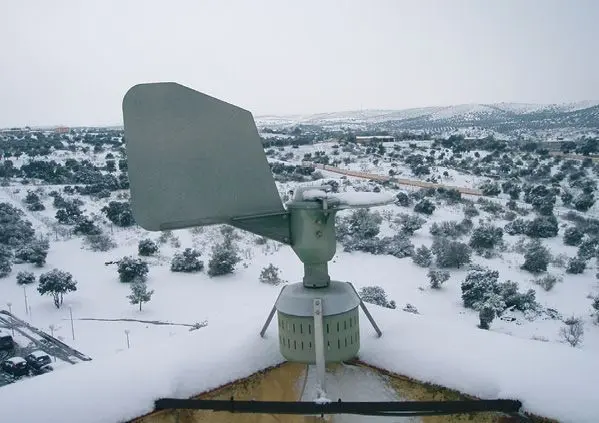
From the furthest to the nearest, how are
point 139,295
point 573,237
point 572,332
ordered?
1. point 573,237
2. point 139,295
3. point 572,332

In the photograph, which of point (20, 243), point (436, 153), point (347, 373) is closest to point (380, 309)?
point (347, 373)

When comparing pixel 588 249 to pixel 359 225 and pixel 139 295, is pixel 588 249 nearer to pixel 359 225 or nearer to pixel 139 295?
pixel 359 225

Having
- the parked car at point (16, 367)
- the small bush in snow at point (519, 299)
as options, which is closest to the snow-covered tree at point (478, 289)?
the small bush in snow at point (519, 299)

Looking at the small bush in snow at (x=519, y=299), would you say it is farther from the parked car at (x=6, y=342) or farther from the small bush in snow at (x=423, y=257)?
the parked car at (x=6, y=342)

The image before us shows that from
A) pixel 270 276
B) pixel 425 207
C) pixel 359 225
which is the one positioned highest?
pixel 425 207

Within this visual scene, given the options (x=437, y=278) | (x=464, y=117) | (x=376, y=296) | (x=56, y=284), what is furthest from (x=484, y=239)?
(x=464, y=117)

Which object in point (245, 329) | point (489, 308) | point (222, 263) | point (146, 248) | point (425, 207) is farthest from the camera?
point (425, 207)

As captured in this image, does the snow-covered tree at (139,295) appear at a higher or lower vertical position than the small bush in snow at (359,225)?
lower

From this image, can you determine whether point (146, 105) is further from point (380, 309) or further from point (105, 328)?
point (105, 328)
